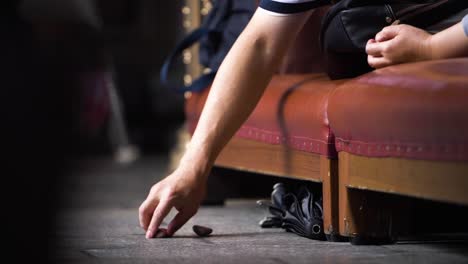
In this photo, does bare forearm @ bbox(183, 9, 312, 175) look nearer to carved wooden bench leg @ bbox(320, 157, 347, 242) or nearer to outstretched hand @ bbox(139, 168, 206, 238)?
outstretched hand @ bbox(139, 168, 206, 238)

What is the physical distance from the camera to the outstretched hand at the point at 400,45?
1242mm

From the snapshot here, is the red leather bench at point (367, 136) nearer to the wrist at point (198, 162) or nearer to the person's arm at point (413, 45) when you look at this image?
the person's arm at point (413, 45)

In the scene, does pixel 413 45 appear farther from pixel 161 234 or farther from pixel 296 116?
pixel 161 234

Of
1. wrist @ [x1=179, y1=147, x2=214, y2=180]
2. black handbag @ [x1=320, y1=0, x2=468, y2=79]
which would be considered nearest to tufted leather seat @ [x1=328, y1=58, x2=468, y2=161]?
black handbag @ [x1=320, y1=0, x2=468, y2=79]

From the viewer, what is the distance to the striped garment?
138 cm

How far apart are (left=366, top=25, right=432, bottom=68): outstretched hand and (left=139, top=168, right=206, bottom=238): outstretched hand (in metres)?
0.39

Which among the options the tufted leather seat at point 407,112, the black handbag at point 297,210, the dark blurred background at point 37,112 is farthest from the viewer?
the black handbag at point 297,210

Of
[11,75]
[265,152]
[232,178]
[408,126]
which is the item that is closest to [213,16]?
[232,178]

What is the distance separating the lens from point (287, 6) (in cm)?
138

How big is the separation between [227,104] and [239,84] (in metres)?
0.04

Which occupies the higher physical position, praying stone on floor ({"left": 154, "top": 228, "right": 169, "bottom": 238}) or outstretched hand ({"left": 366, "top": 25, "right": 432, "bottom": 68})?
outstretched hand ({"left": 366, "top": 25, "right": 432, "bottom": 68})

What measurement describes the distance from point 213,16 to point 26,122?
6.08ft

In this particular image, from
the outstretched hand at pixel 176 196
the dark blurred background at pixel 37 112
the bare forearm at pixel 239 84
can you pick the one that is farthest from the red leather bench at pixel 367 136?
the dark blurred background at pixel 37 112

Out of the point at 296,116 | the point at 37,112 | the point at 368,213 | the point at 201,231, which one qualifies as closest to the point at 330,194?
the point at 368,213
